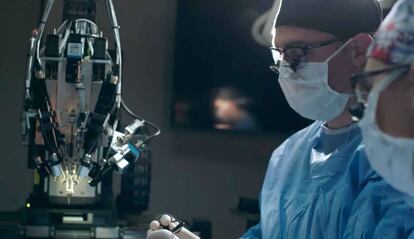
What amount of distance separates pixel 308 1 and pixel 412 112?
722 millimetres

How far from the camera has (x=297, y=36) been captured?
1.75 meters

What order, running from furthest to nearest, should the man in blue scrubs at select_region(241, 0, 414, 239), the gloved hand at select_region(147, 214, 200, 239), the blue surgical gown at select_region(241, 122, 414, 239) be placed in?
the gloved hand at select_region(147, 214, 200, 239)
the man in blue scrubs at select_region(241, 0, 414, 239)
the blue surgical gown at select_region(241, 122, 414, 239)

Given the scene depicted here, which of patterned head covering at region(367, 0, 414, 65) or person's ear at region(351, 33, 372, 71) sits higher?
patterned head covering at region(367, 0, 414, 65)

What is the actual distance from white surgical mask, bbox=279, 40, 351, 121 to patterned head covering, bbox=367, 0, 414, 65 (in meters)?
0.60

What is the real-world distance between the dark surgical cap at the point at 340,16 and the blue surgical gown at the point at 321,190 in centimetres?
25

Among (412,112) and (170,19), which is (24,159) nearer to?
(170,19)

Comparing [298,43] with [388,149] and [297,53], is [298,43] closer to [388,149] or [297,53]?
[297,53]

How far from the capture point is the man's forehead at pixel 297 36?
5.68ft

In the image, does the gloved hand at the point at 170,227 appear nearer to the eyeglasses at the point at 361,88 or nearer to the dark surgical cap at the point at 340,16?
the dark surgical cap at the point at 340,16

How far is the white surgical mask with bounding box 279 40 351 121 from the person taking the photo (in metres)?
1.73

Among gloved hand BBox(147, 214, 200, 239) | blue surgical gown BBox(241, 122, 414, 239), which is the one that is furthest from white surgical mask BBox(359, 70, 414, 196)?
gloved hand BBox(147, 214, 200, 239)

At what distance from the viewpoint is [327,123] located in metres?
1.87

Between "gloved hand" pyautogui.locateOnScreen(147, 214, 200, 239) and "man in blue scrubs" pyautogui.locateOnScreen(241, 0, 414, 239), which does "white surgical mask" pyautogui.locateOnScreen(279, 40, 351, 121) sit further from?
"gloved hand" pyautogui.locateOnScreen(147, 214, 200, 239)

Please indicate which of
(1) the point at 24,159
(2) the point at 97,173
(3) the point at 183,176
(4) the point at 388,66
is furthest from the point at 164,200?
(4) the point at 388,66
